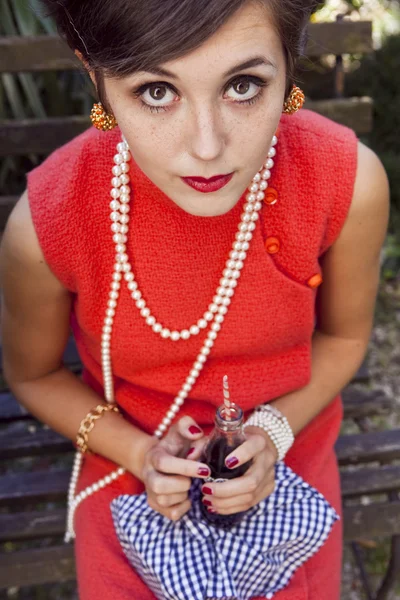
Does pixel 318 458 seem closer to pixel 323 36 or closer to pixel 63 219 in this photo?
pixel 63 219

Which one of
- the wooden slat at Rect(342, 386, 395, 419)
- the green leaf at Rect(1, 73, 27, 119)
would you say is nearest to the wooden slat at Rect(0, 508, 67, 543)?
the wooden slat at Rect(342, 386, 395, 419)

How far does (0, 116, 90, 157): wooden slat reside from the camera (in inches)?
90.2

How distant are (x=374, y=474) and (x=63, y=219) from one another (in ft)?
4.08

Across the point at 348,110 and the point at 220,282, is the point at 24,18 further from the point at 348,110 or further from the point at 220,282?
the point at 220,282

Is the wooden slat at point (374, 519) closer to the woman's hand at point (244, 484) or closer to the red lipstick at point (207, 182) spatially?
the woman's hand at point (244, 484)

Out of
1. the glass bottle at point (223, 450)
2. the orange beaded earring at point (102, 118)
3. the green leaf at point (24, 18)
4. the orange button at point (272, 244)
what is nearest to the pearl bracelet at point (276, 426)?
the glass bottle at point (223, 450)

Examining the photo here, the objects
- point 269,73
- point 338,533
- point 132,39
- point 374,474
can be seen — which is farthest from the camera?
point 374,474

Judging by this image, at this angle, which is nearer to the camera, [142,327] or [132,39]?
[132,39]

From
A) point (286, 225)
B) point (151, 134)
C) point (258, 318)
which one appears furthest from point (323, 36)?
point (151, 134)

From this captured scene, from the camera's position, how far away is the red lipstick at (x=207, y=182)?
1282 millimetres

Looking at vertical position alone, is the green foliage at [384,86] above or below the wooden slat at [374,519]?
above

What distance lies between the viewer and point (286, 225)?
1.60 meters

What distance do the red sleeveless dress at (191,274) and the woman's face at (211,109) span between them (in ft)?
0.81

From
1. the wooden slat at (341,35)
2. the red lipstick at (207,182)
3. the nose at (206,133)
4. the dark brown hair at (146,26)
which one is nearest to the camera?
the dark brown hair at (146,26)
